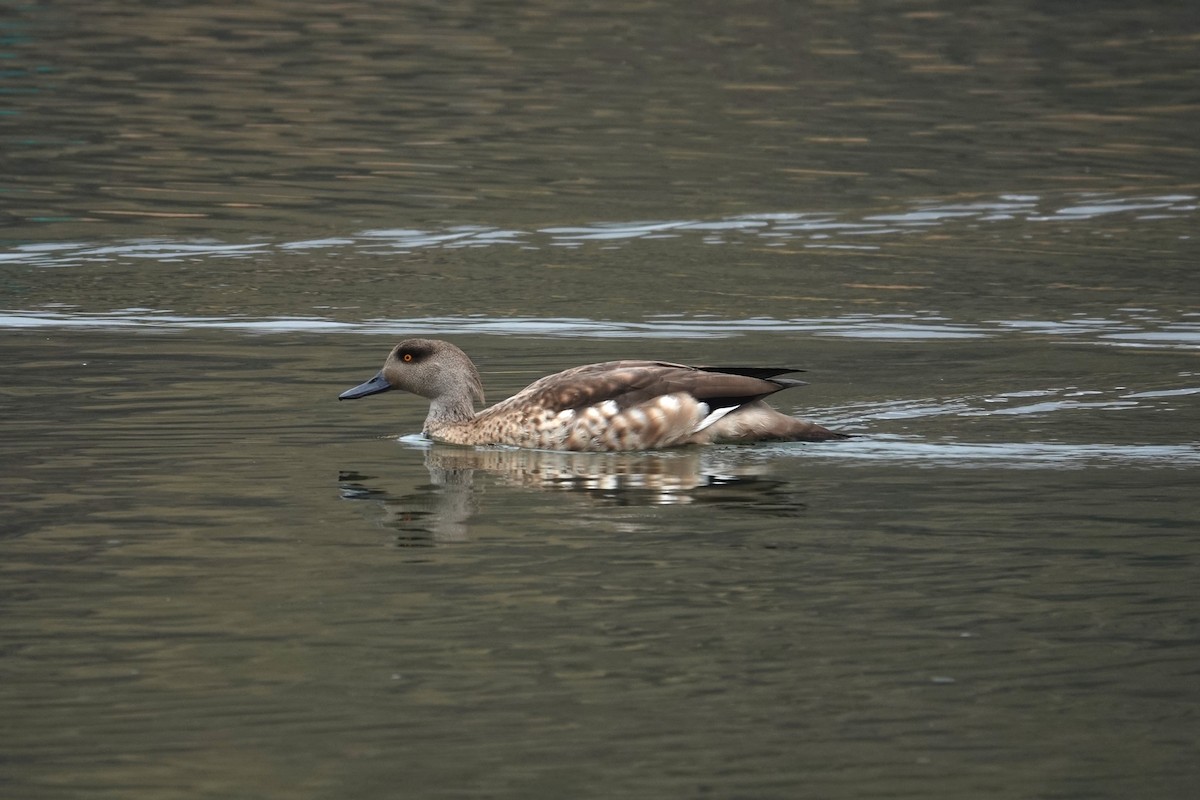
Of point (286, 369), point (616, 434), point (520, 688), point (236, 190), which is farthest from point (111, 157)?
point (520, 688)

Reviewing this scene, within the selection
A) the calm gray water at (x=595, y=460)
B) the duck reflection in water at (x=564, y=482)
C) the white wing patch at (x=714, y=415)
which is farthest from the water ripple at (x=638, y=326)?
the white wing patch at (x=714, y=415)

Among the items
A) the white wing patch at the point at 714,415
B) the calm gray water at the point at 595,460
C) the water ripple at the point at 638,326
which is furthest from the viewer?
the water ripple at the point at 638,326

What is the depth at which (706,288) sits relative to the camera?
1825 centimetres

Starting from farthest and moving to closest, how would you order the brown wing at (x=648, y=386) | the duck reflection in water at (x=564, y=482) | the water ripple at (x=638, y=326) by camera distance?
the water ripple at (x=638, y=326), the brown wing at (x=648, y=386), the duck reflection in water at (x=564, y=482)

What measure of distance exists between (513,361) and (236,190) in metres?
8.78

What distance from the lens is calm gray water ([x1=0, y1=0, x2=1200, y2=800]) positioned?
23.5 ft

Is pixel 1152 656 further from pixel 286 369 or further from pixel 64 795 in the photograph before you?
pixel 286 369

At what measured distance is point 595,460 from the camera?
11969 millimetres

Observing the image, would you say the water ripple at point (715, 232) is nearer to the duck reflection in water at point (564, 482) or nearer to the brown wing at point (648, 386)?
the duck reflection in water at point (564, 482)

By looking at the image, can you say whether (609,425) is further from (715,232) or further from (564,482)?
(715,232)

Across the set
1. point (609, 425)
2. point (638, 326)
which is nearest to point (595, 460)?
point (609, 425)

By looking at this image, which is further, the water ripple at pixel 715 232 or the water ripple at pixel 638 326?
the water ripple at pixel 715 232

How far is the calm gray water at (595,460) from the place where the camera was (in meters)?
7.16

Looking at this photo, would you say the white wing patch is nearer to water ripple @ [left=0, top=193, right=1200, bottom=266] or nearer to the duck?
the duck
